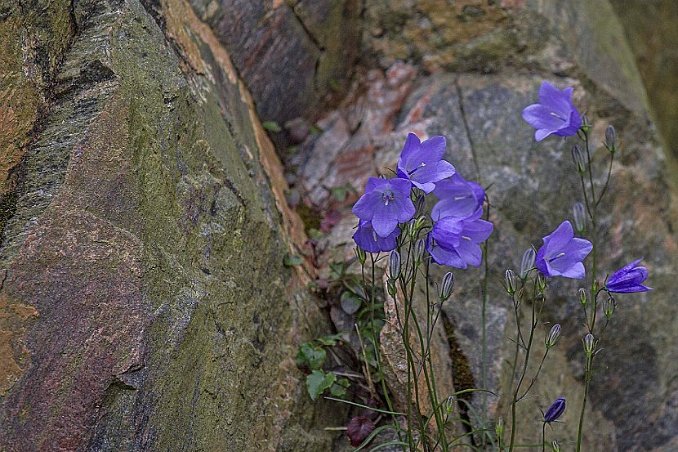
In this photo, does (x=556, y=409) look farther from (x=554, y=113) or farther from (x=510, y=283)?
→ (x=554, y=113)

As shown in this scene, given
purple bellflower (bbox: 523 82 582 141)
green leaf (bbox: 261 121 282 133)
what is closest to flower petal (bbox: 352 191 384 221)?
purple bellflower (bbox: 523 82 582 141)

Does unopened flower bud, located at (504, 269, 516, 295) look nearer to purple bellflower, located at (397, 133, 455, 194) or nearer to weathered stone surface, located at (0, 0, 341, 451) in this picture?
purple bellflower, located at (397, 133, 455, 194)

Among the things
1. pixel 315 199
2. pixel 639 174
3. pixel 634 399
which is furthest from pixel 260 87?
pixel 634 399

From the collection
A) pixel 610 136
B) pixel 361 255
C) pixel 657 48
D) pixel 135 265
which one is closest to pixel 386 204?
pixel 361 255

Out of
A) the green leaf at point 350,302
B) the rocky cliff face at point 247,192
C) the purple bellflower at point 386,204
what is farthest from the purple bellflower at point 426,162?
the green leaf at point 350,302

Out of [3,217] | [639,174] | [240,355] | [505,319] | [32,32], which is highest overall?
[32,32]

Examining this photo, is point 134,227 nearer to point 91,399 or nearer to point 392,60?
point 91,399
